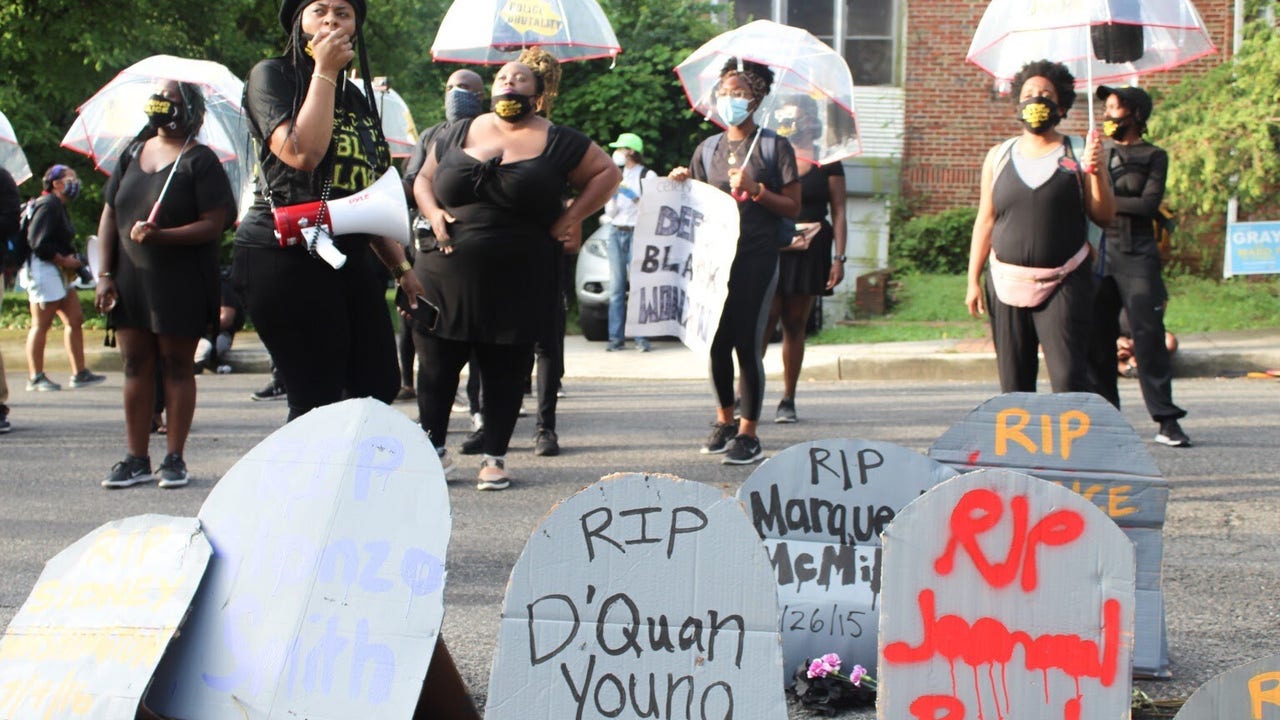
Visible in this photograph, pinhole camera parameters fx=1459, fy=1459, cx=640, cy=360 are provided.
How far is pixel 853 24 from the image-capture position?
18.6 metres

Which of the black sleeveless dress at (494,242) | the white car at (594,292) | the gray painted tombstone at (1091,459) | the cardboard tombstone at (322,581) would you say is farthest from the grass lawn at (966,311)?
the cardboard tombstone at (322,581)

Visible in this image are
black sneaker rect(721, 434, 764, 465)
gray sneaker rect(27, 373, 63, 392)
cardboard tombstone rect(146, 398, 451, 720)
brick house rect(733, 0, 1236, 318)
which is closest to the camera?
cardboard tombstone rect(146, 398, 451, 720)

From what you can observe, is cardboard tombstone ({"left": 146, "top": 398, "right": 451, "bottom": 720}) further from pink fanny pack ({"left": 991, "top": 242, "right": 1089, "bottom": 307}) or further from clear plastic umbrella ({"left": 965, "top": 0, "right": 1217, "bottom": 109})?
clear plastic umbrella ({"left": 965, "top": 0, "right": 1217, "bottom": 109})

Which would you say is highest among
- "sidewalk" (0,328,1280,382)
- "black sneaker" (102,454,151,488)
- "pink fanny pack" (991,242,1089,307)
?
"pink fanny pack" (991,242,1089,307)

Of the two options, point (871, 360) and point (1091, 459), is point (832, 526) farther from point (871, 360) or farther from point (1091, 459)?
point (871, 360)

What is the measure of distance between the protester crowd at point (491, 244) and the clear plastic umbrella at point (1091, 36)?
226 mm

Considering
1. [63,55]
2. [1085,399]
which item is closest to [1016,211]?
[1085,399]

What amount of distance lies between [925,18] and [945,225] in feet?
8.97

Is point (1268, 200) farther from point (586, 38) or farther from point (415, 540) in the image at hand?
point (415, 540)

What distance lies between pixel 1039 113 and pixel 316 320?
114 inches

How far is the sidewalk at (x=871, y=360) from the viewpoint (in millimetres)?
11898

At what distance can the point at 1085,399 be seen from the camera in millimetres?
3885

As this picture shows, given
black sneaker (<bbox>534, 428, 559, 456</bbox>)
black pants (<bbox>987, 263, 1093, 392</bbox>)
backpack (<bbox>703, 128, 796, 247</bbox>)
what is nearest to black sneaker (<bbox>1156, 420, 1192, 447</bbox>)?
black pants (<bbox>987, 263, 1093, 392</bbox>)

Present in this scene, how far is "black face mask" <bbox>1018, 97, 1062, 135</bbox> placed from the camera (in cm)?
571
